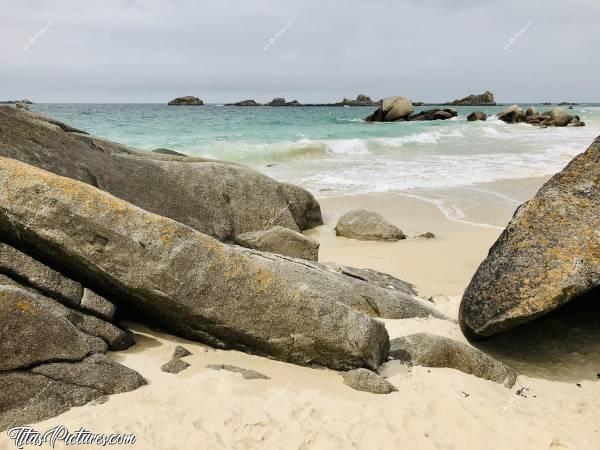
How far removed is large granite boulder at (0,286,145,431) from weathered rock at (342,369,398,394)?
5.73 feet

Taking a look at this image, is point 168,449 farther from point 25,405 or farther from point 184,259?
point 184,259

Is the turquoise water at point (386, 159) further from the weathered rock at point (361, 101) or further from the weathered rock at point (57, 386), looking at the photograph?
the weathered rock at point (361, 101)

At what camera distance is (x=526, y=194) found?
52.1 feet

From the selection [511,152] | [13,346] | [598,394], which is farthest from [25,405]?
[511,152]

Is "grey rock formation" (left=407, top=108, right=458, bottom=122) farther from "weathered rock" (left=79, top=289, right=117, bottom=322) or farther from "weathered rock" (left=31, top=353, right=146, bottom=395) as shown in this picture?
"weathered rock" (left=31, top=353, right=146, bottom=395)

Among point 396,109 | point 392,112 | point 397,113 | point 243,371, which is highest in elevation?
point 396,109

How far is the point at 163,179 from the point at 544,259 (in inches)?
213

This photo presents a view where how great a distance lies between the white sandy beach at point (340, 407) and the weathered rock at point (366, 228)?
515cm

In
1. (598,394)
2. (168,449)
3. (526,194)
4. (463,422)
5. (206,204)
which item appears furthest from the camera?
(526,194)

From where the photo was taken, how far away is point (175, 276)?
4.39 meters

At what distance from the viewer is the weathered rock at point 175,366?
426 centimetres

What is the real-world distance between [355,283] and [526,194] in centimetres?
1138

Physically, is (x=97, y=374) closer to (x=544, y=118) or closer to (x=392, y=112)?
(x=544, y=118)

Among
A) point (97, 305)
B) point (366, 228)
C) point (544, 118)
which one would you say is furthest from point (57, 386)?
point (544, 118)
